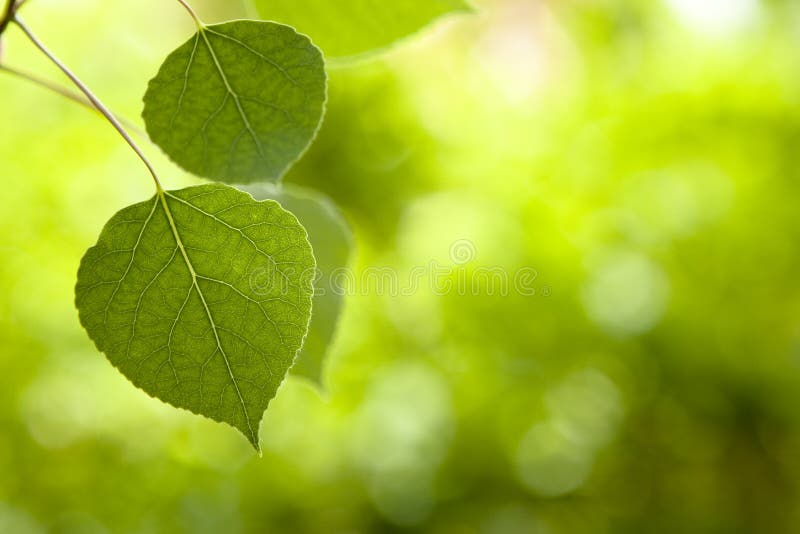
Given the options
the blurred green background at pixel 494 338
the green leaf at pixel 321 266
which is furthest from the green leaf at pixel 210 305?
the blurred green background at pixel 494 338

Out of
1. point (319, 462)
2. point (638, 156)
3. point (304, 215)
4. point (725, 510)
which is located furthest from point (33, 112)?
point (725, 510)

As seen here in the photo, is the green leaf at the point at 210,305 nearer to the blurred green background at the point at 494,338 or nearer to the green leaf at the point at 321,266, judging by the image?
the green leaf at the point at 321,266

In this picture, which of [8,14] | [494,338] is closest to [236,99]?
[8,14]

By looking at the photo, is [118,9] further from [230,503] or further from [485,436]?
[485,436]

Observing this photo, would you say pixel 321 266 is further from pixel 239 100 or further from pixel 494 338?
pixel 494 338

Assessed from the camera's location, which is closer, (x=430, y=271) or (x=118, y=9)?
(x=430, y=271)

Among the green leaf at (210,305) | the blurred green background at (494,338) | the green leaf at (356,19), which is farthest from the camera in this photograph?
the blurred green background at (494,338)
